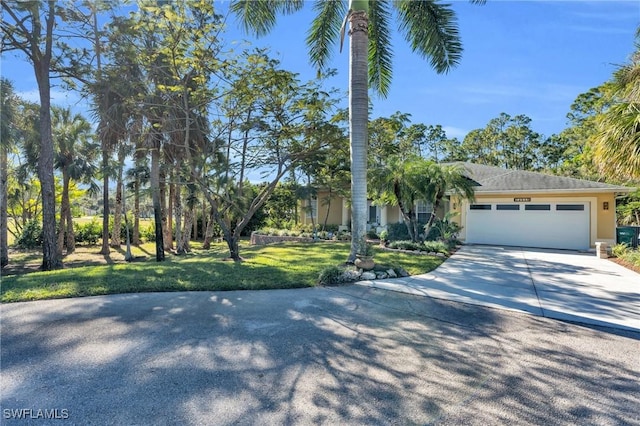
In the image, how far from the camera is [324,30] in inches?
440

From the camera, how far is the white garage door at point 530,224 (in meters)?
15.1

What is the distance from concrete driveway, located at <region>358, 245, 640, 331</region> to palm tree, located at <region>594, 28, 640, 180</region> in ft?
9.55

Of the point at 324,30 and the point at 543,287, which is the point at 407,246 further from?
the point at 324,30

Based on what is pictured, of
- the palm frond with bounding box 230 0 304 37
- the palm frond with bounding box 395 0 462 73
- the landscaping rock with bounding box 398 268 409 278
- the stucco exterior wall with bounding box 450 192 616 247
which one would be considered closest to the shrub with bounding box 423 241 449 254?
the landscaping rock with bounding box 398 268 409 278

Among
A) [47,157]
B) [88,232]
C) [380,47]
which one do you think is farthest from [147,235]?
[380,47]

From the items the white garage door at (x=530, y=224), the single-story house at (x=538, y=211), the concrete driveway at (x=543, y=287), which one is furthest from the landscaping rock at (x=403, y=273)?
the white garage door at (x=530, y=224)

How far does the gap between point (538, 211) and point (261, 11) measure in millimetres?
14634

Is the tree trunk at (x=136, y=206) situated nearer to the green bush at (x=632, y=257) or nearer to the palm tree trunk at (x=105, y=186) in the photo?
the palm tree trunk at (x=105, y=186)

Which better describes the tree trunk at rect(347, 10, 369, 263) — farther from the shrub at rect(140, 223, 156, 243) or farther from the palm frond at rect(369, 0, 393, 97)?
the shrub at rect(140, 223, 156, 243)

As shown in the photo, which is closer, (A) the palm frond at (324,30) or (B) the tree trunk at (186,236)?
(A) the palm frond at (324,30)

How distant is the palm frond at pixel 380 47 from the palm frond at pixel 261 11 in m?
2.46

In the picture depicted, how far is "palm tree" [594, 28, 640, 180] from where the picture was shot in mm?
8680

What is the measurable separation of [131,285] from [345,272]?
456 centimetres

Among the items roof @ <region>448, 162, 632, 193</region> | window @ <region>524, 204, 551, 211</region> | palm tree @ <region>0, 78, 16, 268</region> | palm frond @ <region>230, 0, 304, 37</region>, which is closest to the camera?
palm frond @ <region>230, 0, 304, 37</region>
